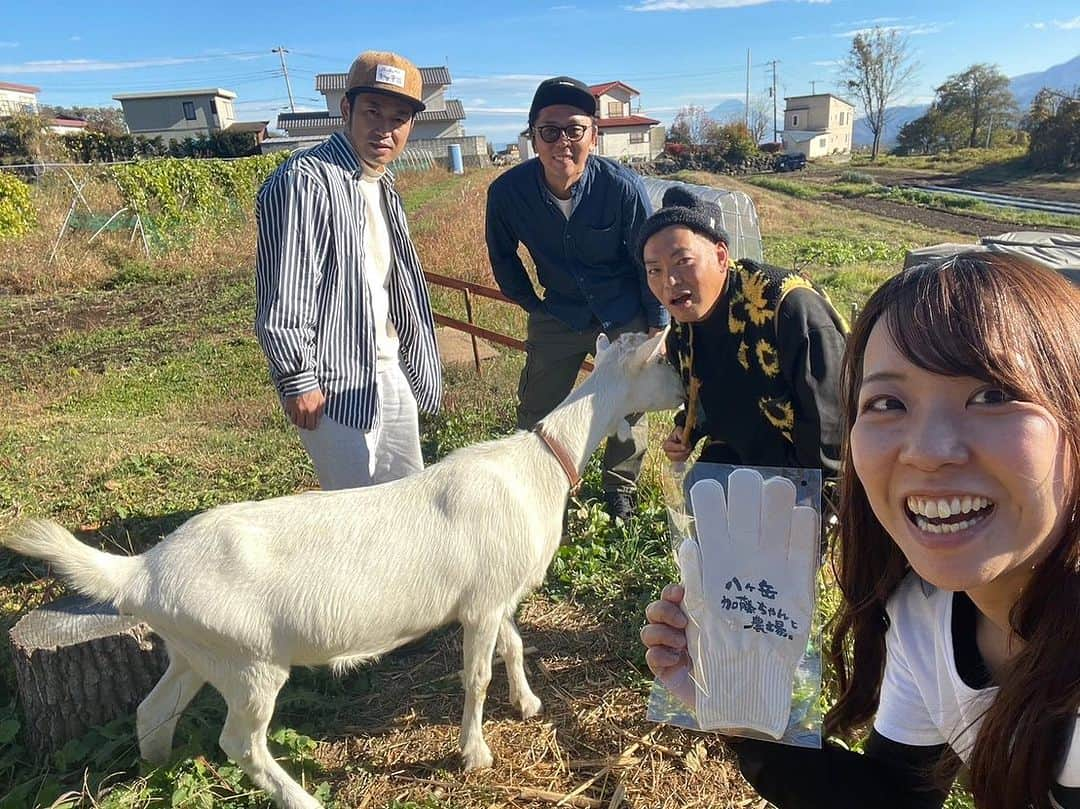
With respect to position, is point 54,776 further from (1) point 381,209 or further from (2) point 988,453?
(2) point 988,453

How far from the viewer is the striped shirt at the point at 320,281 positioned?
126 inches

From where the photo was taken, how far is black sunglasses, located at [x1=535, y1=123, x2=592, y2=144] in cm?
411

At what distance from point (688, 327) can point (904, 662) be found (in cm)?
193

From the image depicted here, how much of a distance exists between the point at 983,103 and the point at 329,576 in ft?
234

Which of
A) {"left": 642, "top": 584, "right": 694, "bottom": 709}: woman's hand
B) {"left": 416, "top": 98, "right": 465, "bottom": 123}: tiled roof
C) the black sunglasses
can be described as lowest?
{"left": 642, "top": 584, "right": 694, "bottom": 709}: woman's hand

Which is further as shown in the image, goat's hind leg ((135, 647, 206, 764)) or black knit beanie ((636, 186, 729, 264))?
goat's hind leg ((135, 647, 206, 764))

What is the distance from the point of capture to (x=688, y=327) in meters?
3.31

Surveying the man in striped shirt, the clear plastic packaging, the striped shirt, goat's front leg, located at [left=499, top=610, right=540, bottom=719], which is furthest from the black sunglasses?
the clear plastic packaging

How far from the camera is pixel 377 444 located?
380cm

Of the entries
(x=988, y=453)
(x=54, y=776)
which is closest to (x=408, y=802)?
(x=54, y=776)

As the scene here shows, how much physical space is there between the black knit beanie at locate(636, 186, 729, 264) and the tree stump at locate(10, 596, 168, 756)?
2.89 meters

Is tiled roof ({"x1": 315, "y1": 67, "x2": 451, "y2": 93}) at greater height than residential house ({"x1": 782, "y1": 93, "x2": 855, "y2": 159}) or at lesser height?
greater

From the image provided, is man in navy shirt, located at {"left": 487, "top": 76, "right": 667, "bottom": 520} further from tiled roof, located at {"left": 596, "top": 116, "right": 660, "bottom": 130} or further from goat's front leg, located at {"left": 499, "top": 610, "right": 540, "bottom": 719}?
tiled roof, located at {"left": 596, "top": 116, "right": 660, "bottom": 130}

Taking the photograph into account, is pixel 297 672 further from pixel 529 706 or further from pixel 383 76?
pixel 383 76
